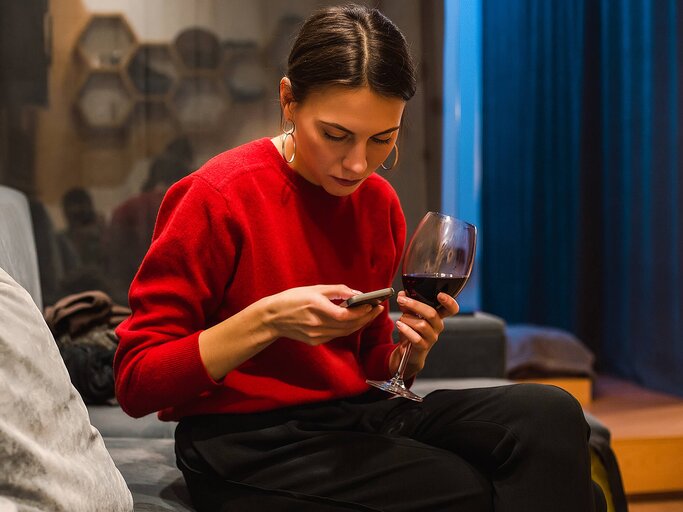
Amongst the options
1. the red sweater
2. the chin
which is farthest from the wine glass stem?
the chin

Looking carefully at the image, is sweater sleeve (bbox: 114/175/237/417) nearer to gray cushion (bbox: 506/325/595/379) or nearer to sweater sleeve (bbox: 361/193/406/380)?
sweater sleeve (bbox: 361/193/406/380)

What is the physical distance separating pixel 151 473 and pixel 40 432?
51cm

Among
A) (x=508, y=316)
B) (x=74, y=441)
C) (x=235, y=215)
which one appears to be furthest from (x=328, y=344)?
(x=508, y=316)

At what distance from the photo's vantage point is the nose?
45.1 inches

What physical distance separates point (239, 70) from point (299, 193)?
1.45m

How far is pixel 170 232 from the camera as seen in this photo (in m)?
1.13

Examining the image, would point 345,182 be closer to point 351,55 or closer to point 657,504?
point 351,55

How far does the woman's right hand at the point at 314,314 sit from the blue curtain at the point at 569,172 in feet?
8.91

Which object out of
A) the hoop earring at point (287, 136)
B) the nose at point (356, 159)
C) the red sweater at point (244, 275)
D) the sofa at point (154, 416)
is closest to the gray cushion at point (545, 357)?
the sofa at point (154, 416)

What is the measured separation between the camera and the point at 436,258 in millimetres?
1111

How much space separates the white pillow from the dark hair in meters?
0.48

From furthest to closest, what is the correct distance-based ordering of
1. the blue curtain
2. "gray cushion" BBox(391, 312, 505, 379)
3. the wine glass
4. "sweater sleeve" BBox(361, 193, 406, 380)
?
the blue curtain
"gray cushion" BBox(391, 312, 505, 379)
"sweater sleeve" BBox(361, 193, 406, 380)
the wine glass

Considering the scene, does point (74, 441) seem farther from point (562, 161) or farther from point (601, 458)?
point (562, 161)

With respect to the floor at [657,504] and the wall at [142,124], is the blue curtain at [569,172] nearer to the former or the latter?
the floor at [657,504]
